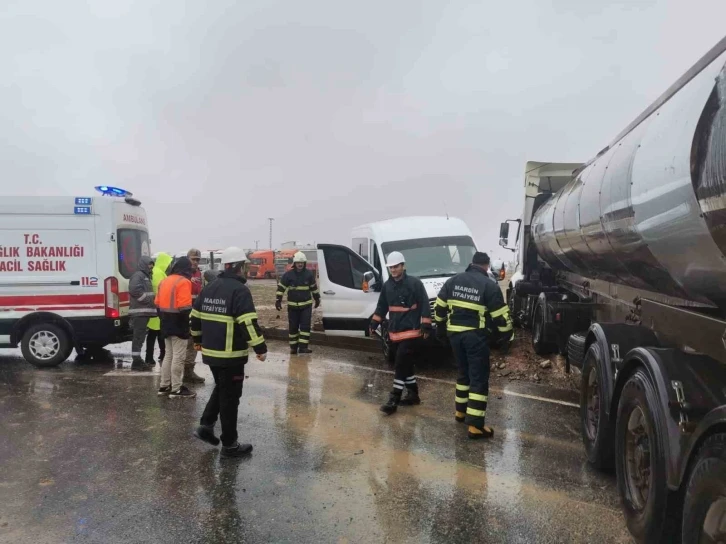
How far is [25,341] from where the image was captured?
8.03 metres

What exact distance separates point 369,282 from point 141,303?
3.58 metres

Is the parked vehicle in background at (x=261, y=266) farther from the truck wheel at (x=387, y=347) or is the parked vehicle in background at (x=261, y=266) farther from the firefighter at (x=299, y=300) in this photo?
the truck wheel at (x=387, y=347)

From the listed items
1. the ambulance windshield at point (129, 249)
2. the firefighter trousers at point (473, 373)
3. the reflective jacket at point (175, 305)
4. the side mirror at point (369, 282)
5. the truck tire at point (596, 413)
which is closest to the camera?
the truck tire at point (596, 413)

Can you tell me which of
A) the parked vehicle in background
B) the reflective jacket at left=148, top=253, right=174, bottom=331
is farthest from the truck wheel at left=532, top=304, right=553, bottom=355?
the parked vehicle in background

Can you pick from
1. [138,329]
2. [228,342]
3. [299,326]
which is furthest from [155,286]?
[228,342]

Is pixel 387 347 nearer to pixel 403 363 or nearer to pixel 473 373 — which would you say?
pixel 403 363

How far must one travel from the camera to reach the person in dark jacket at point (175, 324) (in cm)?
653

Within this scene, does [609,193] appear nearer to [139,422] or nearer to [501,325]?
[501,325]

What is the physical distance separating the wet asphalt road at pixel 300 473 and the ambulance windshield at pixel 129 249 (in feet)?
7.44

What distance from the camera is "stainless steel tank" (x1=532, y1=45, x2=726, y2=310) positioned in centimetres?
242

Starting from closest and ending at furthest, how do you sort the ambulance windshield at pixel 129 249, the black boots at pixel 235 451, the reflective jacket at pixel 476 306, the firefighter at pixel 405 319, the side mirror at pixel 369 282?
the black boots at pixel 235 451 < the reflective jacket at pixel 476 306 < the firefighter at pixel 405 319 < the ambulance windshield at pixel 129 249 < the side mirror at pixel 369 282

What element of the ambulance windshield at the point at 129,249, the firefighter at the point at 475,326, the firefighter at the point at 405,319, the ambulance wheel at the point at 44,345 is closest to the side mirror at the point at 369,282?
the firefighter at the point at 405,319

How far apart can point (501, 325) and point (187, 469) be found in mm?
3161

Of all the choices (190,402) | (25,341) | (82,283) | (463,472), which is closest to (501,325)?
(463,472)
